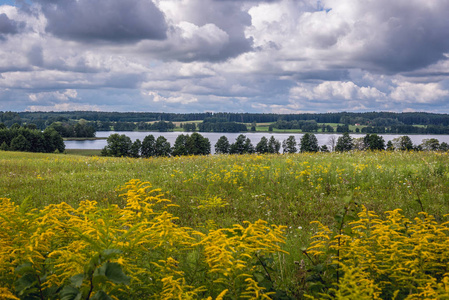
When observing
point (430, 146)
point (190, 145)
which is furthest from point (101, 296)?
point (190, 145)

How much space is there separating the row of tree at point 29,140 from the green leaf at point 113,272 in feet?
270

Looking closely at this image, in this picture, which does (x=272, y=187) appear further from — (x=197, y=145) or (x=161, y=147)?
(x=161, y=147)

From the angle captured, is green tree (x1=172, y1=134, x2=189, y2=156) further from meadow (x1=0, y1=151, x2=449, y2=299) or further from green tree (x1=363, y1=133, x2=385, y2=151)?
meadow (x1=0, y1=151, x2=449, y2=299)

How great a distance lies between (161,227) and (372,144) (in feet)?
179

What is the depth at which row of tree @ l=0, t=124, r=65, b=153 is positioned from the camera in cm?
7438

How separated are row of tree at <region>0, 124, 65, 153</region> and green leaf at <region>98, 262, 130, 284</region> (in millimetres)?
82395

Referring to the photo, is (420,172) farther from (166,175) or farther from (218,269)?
(218,269)

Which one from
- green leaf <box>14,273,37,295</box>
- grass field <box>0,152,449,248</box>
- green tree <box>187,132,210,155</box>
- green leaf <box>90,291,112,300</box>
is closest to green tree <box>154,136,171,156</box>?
green tree <box>187,132,210,155</box>

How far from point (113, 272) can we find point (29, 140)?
90.7m

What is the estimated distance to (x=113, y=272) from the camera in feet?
6.78

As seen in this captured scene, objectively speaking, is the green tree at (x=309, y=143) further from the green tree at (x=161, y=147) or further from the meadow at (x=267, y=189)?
the meadow at (x=267, y=189)

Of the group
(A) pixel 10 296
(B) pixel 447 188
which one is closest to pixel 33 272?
(A) pixel 10 296

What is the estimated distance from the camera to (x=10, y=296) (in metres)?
2.29

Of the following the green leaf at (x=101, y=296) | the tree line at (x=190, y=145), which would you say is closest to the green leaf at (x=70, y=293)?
the green leaf at (x=101, y=296)
